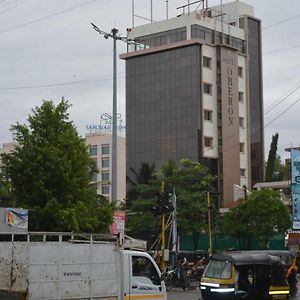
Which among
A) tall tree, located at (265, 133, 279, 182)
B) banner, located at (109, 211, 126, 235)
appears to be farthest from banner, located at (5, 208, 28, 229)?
tall tree, located at (265, 133, 279, 182)

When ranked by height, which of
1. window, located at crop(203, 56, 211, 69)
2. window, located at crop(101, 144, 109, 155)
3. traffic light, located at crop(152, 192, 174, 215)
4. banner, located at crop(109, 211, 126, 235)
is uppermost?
window, located at crop(203, 56, 211, 69)

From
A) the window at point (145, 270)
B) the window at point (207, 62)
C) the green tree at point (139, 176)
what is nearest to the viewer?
the window at point (145, 270)

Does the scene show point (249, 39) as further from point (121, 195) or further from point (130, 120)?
point (121, 195)

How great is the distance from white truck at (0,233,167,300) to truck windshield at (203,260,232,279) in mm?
5083

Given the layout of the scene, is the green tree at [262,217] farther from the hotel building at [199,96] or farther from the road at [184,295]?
the road at [184,295]

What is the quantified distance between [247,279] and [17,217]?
36.3ft

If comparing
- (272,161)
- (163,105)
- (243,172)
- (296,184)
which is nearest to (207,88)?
(163,105)

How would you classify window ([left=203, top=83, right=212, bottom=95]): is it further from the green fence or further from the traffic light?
the traffic light

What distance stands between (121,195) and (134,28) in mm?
47232

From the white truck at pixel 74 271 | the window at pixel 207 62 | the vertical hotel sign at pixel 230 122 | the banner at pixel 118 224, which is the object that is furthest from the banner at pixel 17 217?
the window at pixel 207 62

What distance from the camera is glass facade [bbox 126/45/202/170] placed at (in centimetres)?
7200

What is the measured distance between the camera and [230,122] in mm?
74250

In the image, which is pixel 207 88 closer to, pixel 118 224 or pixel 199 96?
pixel 199 96

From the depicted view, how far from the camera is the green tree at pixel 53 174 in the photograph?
2927 centimetres
